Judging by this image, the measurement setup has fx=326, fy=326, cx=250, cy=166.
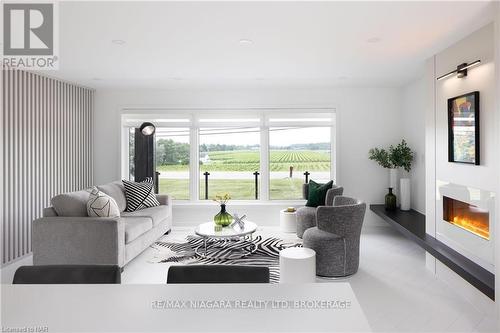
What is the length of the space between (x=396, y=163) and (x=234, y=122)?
2.93 metres

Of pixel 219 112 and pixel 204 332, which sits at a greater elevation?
pixel 219 112

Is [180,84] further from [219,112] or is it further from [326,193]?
[326,193]

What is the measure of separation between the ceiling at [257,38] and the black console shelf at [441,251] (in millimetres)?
2100

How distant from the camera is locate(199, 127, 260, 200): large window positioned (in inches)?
245

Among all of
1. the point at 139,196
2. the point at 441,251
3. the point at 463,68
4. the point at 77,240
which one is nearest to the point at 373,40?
the point at 463,68

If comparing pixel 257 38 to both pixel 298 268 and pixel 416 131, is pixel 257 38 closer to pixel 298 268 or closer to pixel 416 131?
pixel 298 268

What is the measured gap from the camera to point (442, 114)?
349 centimetres

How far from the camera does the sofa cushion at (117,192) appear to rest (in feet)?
15.6

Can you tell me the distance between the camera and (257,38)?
3213 mm

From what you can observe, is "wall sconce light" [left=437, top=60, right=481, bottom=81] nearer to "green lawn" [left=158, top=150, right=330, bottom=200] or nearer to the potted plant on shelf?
the potted plant on shelf

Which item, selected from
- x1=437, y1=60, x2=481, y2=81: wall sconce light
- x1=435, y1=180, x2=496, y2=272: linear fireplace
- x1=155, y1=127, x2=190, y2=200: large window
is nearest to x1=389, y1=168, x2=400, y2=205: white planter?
x1=435, y1=180, x2=496, y2=272: linear fireplace

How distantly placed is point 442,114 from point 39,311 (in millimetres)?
3801

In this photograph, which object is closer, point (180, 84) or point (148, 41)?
point (148, 41)

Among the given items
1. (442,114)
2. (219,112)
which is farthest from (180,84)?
(442,114)
